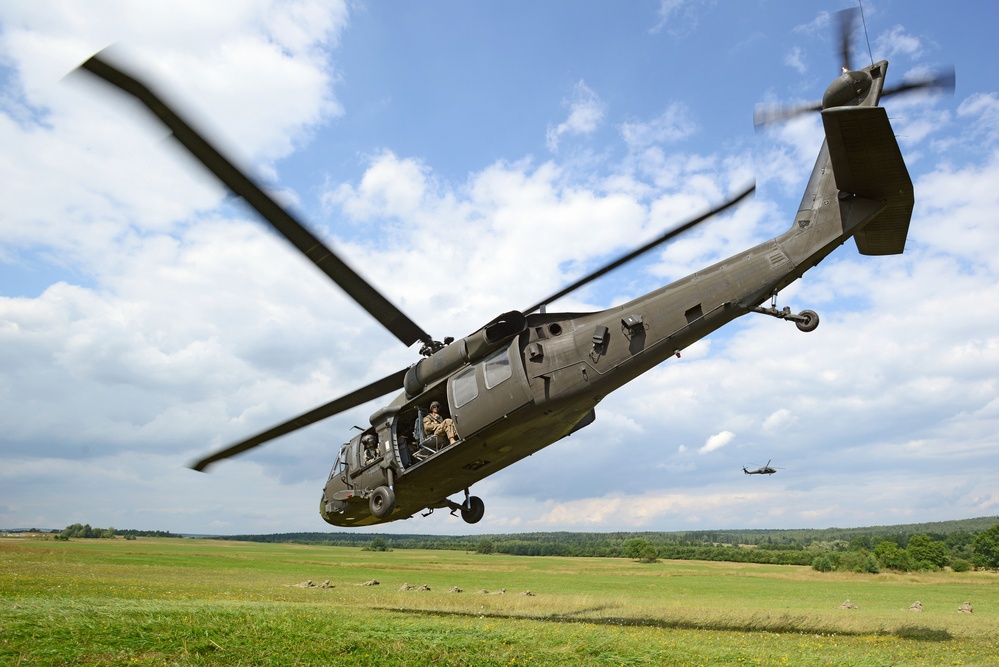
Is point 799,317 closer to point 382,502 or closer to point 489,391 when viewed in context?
point 489,391

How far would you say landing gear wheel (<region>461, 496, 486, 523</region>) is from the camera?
16.0 metres

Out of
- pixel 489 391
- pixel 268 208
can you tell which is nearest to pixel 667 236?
pixel 489 391

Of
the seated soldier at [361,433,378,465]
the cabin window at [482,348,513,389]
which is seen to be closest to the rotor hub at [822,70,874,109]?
the cabin window at [482,348,513,389]

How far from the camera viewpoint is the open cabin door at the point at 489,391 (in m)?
12.2

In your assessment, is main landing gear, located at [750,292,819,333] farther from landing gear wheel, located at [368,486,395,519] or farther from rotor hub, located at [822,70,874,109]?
landing gear wheel, located at [368,486,395,519]

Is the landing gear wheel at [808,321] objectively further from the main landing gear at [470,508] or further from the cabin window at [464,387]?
the main landing gear at [470,508]

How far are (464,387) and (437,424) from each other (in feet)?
4.51

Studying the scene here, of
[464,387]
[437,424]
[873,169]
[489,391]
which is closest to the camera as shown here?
[873,169]

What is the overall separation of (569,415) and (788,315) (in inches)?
177

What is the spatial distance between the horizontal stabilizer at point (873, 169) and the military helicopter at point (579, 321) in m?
0.02

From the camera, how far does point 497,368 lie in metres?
12.6

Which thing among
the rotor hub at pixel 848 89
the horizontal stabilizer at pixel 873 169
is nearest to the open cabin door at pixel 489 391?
the horizontal stabilizer at pixel 873 169

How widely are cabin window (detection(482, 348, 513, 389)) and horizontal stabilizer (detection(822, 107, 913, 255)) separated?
22.4 ft

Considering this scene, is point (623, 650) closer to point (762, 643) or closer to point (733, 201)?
point (762, 643)
